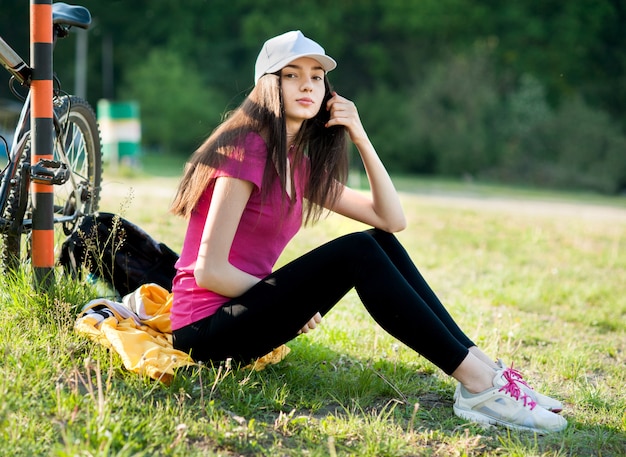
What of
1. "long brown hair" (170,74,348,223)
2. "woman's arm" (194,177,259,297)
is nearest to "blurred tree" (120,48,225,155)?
"long brown hair" (170,74,348,223)

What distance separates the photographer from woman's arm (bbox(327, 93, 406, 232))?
3.19 metres

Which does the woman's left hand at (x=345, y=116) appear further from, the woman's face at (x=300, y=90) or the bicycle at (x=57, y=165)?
the bicycle at (x=57, y=165)

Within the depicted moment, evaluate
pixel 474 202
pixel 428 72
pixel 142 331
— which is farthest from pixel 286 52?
pixel 428 72

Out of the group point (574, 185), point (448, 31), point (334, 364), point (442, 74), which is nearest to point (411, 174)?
point (442, 74)

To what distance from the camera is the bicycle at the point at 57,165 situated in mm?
3078

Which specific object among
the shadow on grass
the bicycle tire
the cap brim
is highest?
the cap brim

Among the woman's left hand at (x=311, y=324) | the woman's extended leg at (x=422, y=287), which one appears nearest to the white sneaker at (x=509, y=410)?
the woman's extended leg at (x=422, y=287)

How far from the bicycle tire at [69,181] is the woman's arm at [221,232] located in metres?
0.96

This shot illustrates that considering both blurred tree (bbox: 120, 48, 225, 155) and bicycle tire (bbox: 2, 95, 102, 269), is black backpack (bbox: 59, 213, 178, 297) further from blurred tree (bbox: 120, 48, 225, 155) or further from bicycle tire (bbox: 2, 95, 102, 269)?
blurred tree (bbox: 120, 48, 225, 155)

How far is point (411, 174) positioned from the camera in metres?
30.8

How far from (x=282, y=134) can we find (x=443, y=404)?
125 centimetres

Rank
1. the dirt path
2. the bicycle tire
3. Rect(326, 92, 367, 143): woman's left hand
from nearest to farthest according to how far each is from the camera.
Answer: Rect(326, 92, 367, 143): woman's left hand → the bicycle tire → the dirt path

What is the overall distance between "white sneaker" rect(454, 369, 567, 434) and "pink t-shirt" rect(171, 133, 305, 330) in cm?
92

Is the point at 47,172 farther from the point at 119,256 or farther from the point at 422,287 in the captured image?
the point at 422,287
